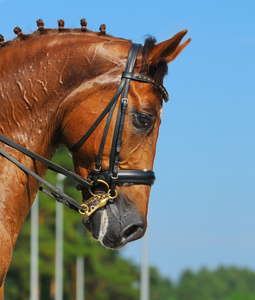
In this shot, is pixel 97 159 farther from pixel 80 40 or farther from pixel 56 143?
pixel 80 40

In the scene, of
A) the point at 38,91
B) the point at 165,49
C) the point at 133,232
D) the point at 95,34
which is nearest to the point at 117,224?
the point at 133,232

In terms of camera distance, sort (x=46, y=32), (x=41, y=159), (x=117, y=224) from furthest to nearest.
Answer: (x=46, y=32)
(x=41, y=159)
(x=117, y=224)

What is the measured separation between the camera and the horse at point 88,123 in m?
5.18

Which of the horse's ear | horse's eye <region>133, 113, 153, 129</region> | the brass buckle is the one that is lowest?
the brass buckle

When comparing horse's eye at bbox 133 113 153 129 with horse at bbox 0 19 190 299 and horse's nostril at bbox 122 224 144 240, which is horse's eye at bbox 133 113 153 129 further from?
horse's nostril at bbox 122 224 144 240

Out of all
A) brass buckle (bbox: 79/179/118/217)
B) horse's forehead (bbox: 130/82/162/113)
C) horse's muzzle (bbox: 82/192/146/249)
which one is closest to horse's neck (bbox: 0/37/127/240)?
horse's forehead (bbox: 130/82/162/113)

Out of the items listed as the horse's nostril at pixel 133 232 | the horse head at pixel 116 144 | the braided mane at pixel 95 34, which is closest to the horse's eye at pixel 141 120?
the horse head at pixel 116 144

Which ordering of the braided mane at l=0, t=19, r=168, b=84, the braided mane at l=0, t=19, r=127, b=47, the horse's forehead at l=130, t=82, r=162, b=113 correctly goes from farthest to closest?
1. the braided mane at l=0, t=19, r=127, b=47
2. the braided mane at l=0, t=19, r=168, b=84
3. the horse's forehead at l=130, t=82, r=162, b=113

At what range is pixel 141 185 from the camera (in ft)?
17.2

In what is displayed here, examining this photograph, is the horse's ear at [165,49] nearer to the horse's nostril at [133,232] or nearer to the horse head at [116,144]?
the horse head at [116,144]

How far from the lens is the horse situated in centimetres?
518

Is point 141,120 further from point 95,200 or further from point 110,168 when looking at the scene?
point 95,200

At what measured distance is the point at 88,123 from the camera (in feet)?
17.1

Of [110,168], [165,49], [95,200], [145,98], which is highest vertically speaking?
[165,49]
